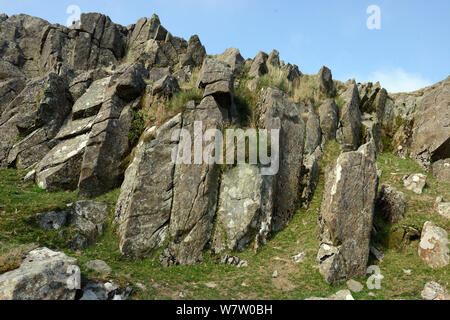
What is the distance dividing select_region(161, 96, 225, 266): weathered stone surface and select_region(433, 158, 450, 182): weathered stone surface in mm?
16080

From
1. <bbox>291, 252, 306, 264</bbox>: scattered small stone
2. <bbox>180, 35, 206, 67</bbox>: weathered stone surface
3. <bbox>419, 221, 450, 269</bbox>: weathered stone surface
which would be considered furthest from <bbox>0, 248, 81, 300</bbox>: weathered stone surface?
<bbox>180, 35, 206, 67</bbox>: weathered stone surface

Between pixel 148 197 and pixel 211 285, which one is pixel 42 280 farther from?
pixel 148 197

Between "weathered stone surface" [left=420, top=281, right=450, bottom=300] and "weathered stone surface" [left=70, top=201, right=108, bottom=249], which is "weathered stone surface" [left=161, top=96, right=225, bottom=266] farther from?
"weathered stone surface" [left=420, top=281, right=450, bottom=300]

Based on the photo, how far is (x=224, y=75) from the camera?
21.4 meters

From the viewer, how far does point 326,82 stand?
27844 millimetres

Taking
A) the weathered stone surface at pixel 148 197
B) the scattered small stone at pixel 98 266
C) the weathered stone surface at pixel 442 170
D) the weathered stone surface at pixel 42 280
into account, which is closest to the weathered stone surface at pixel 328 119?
the weathered stone surface at pixel 442 170

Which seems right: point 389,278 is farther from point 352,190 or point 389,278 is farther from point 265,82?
point 265,82

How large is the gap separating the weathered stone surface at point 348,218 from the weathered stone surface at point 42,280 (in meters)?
10.4

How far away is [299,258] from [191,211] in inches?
247

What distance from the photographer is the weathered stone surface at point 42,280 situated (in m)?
8.49

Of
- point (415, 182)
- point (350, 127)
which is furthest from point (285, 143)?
point (415, 182)

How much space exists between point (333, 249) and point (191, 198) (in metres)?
7.89

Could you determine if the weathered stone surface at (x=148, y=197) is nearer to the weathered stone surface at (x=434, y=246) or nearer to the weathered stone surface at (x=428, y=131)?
the weathered stone surface at (x=434, y=246)

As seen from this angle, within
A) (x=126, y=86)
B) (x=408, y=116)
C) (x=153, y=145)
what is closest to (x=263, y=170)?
(x=153, y=145)
